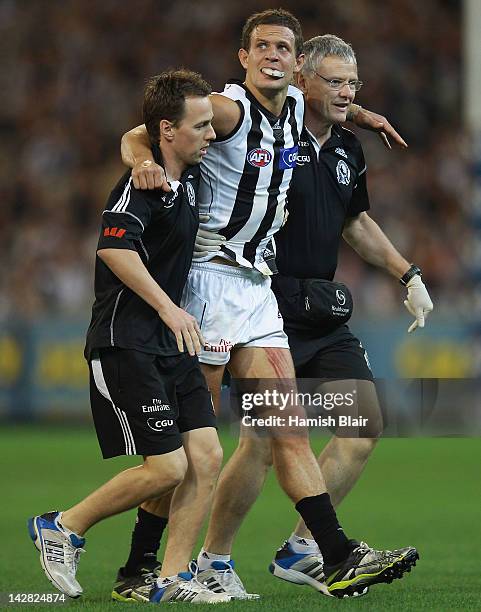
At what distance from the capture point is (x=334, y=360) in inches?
254

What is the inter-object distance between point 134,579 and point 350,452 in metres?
1.19

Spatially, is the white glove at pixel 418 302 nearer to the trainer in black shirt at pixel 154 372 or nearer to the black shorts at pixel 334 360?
the black shorts at pixel 334 360

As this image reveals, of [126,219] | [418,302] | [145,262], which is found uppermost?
[126,219]

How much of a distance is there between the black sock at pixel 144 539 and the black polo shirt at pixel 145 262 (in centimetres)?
92

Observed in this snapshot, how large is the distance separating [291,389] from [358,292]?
1052cm

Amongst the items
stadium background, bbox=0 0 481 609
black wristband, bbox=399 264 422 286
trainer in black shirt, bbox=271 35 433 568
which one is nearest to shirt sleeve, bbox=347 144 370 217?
trainer in black shirt, bbox=271 35 433 568

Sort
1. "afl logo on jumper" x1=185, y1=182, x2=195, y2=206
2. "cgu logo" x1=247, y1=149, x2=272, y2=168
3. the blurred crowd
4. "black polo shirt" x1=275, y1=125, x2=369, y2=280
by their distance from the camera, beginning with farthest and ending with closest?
the blurred crowd, "black polo shirt" x1=275, y1=125, x2=369, y2=280, "cgu logo" x1=247, y1=149, x2=272, y2=168, "afl logo on jumper" x1=185, y1=182, x2=195, y2=206

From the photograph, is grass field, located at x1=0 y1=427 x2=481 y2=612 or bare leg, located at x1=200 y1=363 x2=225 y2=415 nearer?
grass field, located at x1=0 y1=427 x2=481 y2=612

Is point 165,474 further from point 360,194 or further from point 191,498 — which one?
point 360,194

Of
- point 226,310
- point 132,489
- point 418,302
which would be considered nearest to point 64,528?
point 132,489

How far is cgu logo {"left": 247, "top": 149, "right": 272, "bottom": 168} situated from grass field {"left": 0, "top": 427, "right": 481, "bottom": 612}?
6.32ft

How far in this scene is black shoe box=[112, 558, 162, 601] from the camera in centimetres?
592

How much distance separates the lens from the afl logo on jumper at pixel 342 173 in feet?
21.7

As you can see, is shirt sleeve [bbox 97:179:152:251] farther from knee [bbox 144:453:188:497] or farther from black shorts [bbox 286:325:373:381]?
black shorts [bbox 286:325:373:381]
